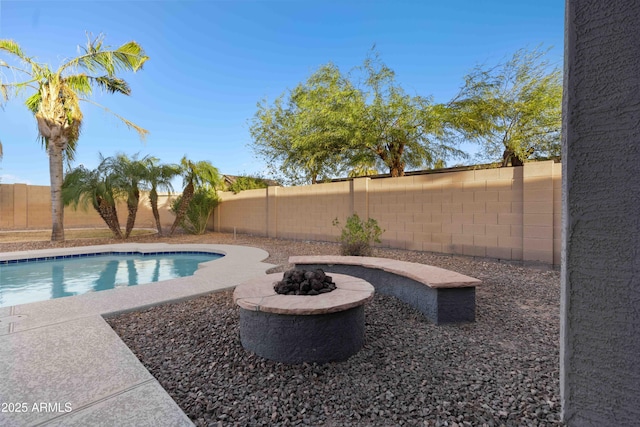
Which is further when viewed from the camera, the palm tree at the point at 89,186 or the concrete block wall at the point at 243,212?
the concrete block wall at the point at 243,212

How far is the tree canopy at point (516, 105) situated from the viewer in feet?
24.0

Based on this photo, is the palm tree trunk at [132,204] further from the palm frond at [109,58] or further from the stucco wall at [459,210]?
the stucco wall at [459,210]

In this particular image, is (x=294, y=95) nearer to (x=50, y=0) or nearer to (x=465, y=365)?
(x=50, y=0)

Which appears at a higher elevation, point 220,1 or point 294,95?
point 220,1

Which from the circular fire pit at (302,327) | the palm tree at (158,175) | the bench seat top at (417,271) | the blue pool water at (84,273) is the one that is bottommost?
the blue pool water at (84,273)

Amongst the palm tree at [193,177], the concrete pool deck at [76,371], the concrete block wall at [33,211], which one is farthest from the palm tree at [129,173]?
the concrete pool deck at [76,371]

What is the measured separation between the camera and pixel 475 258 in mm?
6219

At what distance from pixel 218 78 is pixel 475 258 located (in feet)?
35.5

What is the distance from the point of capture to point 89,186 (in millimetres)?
10414

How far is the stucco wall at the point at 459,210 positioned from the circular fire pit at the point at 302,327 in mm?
4536

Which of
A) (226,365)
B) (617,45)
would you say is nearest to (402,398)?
(226,365)

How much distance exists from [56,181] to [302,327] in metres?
12.1

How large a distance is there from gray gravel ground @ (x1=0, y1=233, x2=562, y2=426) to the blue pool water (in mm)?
3431

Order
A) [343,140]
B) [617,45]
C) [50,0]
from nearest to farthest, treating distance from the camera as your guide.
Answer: [617,45] → [50,0] → [343,140]
